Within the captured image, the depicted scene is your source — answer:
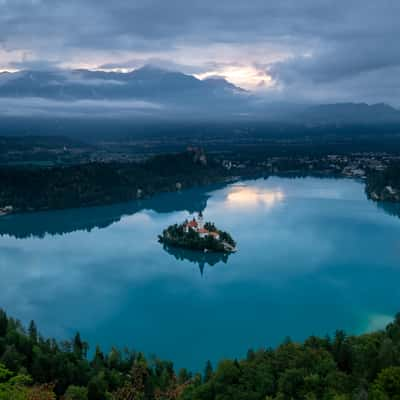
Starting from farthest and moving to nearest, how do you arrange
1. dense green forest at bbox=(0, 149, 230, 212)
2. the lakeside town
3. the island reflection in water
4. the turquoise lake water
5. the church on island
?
the lakeside town
dense green forest at bbox=(0, 149, 230, 212)
the church on island
the island reflection in water
the turquoise lake water

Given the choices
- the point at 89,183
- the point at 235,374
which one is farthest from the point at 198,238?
the point at 89,183

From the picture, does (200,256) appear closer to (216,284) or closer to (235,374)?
(216,284)

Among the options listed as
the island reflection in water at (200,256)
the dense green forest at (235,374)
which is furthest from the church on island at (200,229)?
the dense green forest at (235,374)

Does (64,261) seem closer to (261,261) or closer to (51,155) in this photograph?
(261,261)

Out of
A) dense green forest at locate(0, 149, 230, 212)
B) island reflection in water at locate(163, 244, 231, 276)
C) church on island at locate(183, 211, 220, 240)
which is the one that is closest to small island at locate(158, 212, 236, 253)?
church on island at locate(183, 211, 220, 240)

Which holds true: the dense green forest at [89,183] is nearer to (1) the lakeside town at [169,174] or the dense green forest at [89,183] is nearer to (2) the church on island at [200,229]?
(1) the lakeside town at [169,174]

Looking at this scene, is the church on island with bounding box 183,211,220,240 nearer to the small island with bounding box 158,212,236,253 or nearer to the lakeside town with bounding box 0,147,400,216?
the small island with bounding box 158,212,236,253
